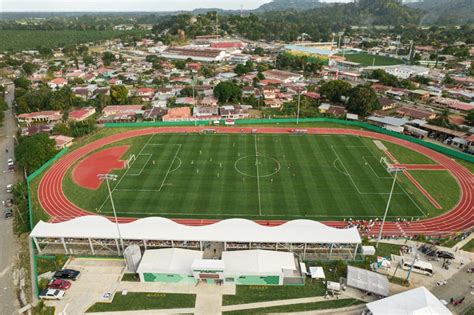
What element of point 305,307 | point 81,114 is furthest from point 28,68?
point 305,307

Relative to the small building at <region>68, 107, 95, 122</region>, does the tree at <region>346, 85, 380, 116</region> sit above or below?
above

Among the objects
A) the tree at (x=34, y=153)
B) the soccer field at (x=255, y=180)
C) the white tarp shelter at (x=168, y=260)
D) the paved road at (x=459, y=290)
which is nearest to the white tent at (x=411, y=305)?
the paved road at (x=459, y=290)

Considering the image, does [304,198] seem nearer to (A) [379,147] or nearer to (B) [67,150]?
(A) [379,147]

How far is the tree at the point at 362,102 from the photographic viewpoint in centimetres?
6675

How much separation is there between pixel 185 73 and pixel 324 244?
3680 inches

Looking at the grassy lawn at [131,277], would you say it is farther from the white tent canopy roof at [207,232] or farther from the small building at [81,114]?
the small building at [81,114]

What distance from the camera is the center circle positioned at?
151 ft

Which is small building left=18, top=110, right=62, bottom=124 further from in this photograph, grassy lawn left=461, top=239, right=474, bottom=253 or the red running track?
grassy lawn left=461, top=239, right=474, bottom=253

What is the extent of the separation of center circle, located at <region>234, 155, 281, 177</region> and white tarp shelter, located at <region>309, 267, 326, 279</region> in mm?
19465

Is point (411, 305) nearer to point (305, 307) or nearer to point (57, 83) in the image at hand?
point (305, 307)

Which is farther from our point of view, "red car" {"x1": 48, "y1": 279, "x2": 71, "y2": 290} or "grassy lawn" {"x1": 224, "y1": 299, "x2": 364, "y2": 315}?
"red car" {"x1": 48, "y1": 279, "x2": 71, "y2": 290}

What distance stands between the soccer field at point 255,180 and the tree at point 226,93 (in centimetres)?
2151

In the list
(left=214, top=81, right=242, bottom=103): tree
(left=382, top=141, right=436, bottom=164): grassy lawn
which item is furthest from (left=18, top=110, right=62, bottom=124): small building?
(left=382, top=141, right=436, bottom=164): grassy lawn

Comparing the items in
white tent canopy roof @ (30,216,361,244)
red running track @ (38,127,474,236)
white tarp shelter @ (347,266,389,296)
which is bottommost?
red running track @ (38,127,474,236)
